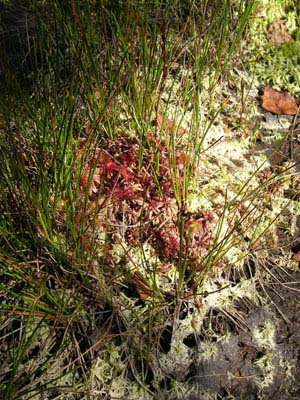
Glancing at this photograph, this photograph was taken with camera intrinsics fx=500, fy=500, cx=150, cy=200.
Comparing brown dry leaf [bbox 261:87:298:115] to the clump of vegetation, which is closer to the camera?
the clump of vegetation

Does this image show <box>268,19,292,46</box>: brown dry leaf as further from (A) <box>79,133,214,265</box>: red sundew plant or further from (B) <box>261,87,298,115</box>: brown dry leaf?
(A) <box>79,133,214,265</box>: red sundew plant

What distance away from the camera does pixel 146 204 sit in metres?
2.19

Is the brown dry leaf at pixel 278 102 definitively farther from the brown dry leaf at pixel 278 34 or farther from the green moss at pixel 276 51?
the brown dry leaf at pixel 278 34

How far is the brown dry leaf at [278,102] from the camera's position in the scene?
2646 mm

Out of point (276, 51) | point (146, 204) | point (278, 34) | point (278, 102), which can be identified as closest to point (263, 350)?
point (146, 204)

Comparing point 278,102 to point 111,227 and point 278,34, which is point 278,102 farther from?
point 111,227

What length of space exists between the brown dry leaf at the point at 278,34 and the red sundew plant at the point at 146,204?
1057 mm

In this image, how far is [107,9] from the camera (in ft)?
7.91

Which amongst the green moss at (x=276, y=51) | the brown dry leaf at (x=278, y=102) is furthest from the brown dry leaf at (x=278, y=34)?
the brown dry leaf at (x=278, y=102)

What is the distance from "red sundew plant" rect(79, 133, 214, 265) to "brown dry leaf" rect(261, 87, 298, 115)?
67 centimetres

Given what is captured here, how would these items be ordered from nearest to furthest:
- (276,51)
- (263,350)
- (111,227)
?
(263,350), (111,227), (276,51)

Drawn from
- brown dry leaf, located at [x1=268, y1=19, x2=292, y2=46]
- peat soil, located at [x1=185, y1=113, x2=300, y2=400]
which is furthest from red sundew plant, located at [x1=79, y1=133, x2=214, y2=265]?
brown dry leaf, located at [x1=268, y1=19, x2=292, y2=46]

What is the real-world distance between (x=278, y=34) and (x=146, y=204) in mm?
1389

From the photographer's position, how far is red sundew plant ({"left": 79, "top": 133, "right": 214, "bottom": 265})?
2113mm
